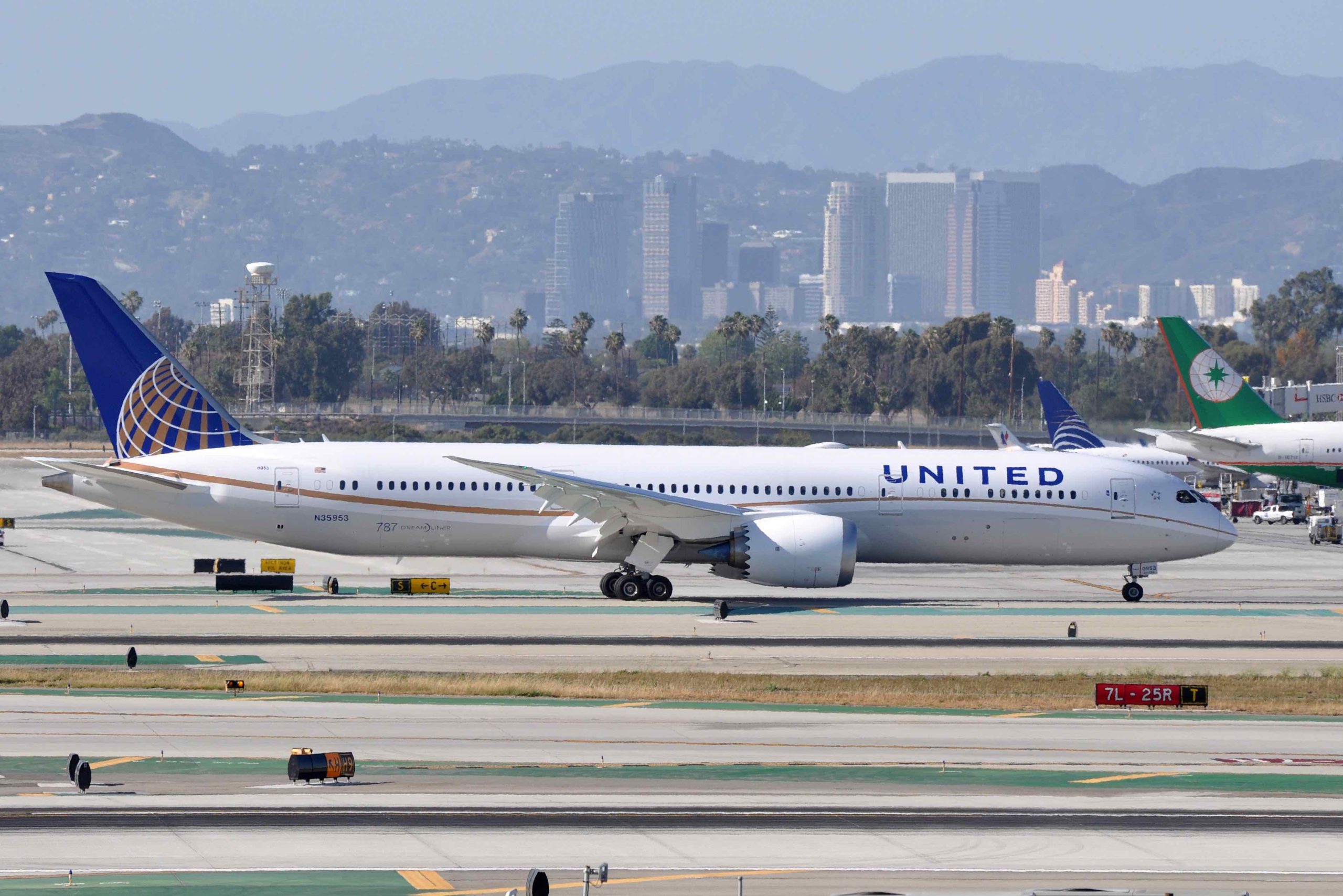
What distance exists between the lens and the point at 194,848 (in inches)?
802

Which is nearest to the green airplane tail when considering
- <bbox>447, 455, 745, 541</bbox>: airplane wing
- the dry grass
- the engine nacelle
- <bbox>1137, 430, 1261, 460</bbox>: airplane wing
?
<bbox>1137, 430, 1261, 460</bbox>: airplane wing

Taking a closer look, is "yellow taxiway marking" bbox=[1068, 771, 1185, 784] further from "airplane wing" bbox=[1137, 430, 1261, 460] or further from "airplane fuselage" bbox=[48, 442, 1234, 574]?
"airplane wing" bbox=[1137, 430, 1261, 460]

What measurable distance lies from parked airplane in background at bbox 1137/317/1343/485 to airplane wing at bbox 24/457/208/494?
45.8 m

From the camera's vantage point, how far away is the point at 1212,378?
75.9m

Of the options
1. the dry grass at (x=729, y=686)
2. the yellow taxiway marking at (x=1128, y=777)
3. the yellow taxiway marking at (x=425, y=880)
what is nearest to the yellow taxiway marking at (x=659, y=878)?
the yellow taxiway marking at (x=425, y=880)

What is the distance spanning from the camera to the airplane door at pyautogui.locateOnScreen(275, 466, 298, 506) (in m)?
47.9

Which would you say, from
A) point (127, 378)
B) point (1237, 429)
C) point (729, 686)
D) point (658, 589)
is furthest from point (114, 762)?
point (1237, 429)

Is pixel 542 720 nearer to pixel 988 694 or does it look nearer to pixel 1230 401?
pixel 988 694

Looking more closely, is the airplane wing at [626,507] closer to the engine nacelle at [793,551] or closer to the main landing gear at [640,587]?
the engine nacelle at [793,551]

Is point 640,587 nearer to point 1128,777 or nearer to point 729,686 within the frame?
point 729,686

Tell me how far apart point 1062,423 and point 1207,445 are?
14.0 metres

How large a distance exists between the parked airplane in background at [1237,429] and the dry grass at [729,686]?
1647 inches

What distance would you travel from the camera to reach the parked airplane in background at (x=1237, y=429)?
248 feet

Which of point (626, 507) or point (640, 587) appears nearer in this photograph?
point (626, 507)
